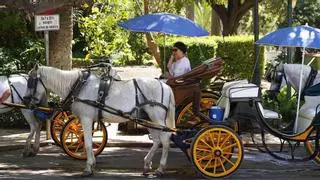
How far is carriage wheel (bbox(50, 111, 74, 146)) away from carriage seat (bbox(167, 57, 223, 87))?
2278 millimetres

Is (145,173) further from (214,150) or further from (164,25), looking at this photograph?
(164,25)

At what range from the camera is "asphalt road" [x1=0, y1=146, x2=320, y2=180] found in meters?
9.27

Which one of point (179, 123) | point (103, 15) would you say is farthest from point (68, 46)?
point (179, 123)

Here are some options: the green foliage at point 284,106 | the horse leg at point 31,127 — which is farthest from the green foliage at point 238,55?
the horse leg at point 31,127

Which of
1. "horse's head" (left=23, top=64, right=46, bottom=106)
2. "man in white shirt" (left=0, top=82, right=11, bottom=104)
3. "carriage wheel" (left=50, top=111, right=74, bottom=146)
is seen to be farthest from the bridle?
"man in white shirt" (left=0, top=82, right=11, bottom=104)

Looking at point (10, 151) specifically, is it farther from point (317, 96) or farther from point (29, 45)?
point (317, 96)

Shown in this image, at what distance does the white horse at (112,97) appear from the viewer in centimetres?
895

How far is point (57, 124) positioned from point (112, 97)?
99.8 inches

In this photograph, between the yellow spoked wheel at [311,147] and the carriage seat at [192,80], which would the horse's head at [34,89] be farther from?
the yellow spoked wheel at [311,147]

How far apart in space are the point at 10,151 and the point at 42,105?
6.44ft

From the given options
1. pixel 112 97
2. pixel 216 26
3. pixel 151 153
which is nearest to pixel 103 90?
pixel 112 97

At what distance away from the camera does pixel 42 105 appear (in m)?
10.1

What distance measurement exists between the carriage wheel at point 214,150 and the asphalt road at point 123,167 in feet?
0.95

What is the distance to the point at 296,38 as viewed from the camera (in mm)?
9211
